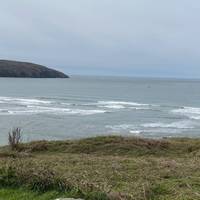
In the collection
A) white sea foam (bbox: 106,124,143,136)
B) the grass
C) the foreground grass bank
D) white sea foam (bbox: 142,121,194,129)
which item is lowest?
white sea foam (bbox: 106,124,143,136)

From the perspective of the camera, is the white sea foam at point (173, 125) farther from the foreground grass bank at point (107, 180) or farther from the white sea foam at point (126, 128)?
the foreground grass bank at point (107, 180)

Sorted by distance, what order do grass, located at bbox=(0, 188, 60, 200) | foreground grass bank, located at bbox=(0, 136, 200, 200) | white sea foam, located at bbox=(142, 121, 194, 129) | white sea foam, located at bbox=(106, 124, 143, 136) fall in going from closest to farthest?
foreground grass bank, located at bbox=(0, 136, 200, 200) → grass, located at bbox=(0, 188, 60, 200) → white sea foam, located at bbox=(106, 124, 143, 136) → white sea foam, located at bbox=(142, 121, 194, 129)

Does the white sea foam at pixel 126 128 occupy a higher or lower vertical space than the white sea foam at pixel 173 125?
lower

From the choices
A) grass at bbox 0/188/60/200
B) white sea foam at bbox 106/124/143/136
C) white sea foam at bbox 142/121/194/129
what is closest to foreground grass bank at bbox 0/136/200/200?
grass at bbox 0/188/60/200

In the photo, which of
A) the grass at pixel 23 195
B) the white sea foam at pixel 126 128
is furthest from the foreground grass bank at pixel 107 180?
the white sea foam at pixel 126 128

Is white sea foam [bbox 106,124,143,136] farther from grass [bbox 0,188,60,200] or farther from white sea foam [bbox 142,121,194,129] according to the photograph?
grass [bbox 0,188,60,200]

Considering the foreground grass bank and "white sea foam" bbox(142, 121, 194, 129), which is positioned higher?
the foreground grass bank

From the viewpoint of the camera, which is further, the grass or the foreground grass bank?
the grass

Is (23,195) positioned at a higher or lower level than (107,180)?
lower

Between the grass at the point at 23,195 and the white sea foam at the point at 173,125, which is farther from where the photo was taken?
the white sea foam at the point at 173,125

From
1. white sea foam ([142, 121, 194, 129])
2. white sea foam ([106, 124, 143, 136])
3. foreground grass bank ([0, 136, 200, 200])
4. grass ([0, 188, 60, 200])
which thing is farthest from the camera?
white sea foam ([142, 121, 194, 129])

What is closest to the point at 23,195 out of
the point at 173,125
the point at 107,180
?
the point at 107,180

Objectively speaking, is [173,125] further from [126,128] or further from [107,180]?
[107,180]

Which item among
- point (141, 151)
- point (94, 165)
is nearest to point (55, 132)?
point (141, 151)
